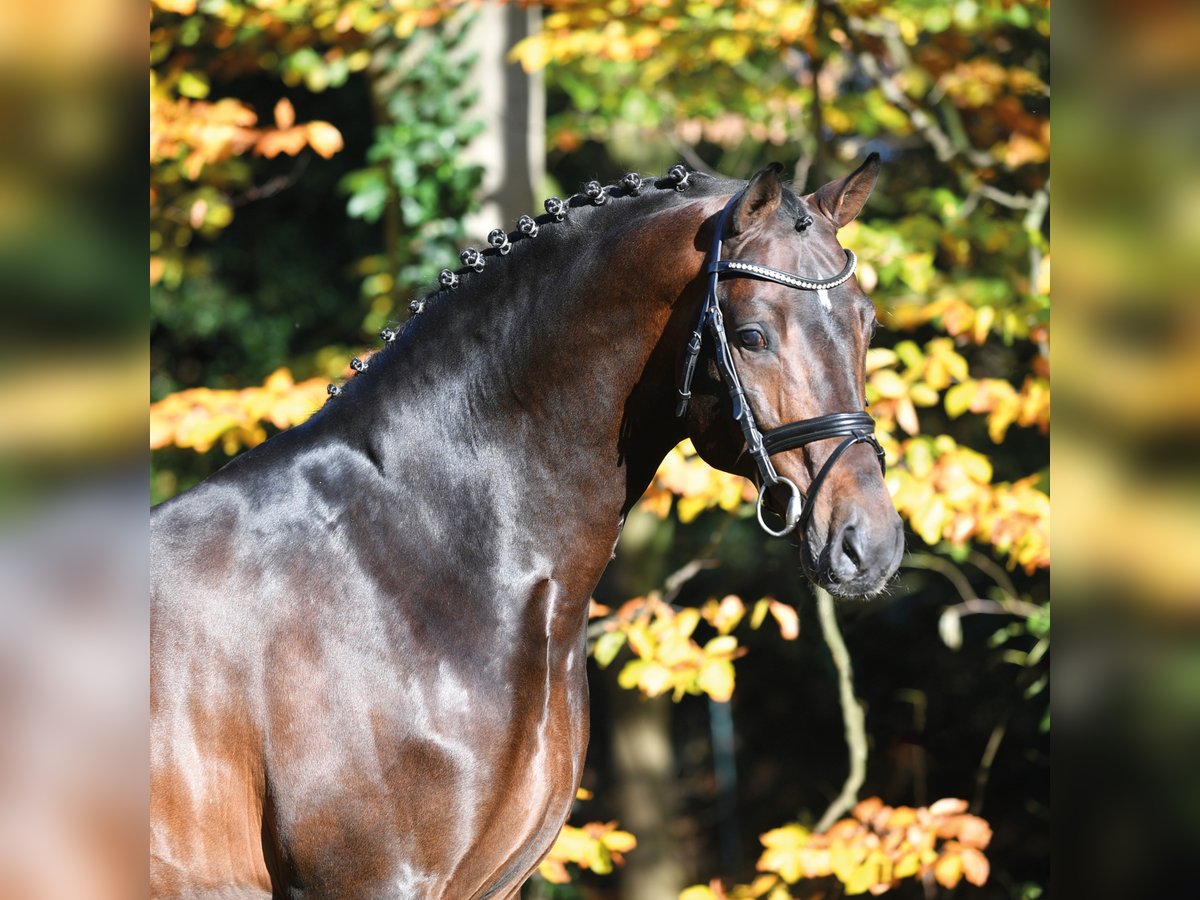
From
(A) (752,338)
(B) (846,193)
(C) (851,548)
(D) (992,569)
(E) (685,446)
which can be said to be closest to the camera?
(C) (851,548)

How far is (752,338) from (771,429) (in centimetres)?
18

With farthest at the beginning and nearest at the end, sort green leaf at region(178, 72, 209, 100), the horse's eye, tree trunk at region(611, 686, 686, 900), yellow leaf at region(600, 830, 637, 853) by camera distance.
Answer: tree trunk at region(611, 686, 686, 900) → green leaf at region(178, 72, 209, 100) → yellow leaf at region(600, 830, 637, 853) → the horse's eye

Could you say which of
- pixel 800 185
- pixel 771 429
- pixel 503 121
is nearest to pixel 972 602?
pixel 800 185

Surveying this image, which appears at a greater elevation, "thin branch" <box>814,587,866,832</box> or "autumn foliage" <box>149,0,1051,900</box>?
"autumn foliage" <box>149,0,1051,900</box>

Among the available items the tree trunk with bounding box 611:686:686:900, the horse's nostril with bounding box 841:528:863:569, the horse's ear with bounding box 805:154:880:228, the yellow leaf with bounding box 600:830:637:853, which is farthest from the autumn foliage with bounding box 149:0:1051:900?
the horse's nostril with bounding box 841:528:863:569

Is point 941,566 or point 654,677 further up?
point 654,677

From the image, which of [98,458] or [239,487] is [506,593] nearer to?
[239,487]

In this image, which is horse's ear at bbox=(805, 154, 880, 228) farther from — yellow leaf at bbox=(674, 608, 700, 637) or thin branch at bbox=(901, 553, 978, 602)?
thin branch at bbox=(901, 553, 978, 602)

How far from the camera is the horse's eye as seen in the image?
2162 mm

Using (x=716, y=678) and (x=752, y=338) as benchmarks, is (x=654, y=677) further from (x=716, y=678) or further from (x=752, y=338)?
(x=752, y=338)

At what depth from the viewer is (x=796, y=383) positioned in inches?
84.5

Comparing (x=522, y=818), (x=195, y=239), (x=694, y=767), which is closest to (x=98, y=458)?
(x=522, y=818)

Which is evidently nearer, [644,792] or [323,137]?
[323,137]

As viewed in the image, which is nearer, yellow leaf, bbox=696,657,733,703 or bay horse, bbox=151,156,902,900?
bay horse, bbox=151,156,902,900
